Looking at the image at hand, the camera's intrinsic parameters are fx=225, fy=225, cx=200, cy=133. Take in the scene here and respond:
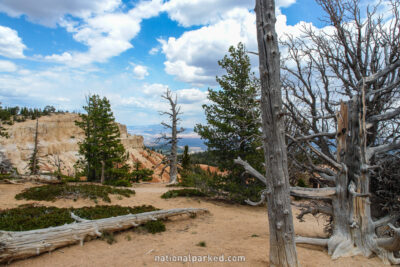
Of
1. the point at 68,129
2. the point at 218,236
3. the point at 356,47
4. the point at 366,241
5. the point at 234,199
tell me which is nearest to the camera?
the point at 366,241

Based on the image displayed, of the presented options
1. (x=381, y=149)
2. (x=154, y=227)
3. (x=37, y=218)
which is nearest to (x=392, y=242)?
(x=381, y=149)

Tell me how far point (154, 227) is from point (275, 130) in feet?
18.6

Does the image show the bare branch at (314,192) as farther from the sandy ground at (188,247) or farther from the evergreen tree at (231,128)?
the evergreen tree at (231,128)

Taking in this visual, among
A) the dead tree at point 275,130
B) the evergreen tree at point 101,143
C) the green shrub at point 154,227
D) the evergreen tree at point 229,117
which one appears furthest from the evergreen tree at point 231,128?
the evergreen tree at point 101,143

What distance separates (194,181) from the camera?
1382 centimetres

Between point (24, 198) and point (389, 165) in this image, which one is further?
point (24, 198)

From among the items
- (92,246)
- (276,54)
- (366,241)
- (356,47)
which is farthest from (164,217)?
(356,47)

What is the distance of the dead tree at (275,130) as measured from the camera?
407 cm

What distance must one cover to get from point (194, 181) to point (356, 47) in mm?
10294

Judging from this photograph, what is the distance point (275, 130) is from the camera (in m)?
4.11

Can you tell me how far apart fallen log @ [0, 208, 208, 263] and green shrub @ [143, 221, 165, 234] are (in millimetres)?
270

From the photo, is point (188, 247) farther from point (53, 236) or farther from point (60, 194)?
point (60, 194)

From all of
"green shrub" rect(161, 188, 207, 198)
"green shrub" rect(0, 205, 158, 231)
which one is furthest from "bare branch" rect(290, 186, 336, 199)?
"green shrub" rect(161, 188, 207, 198)

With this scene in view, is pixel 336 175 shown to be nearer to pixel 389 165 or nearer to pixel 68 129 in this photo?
pixel 389 165
